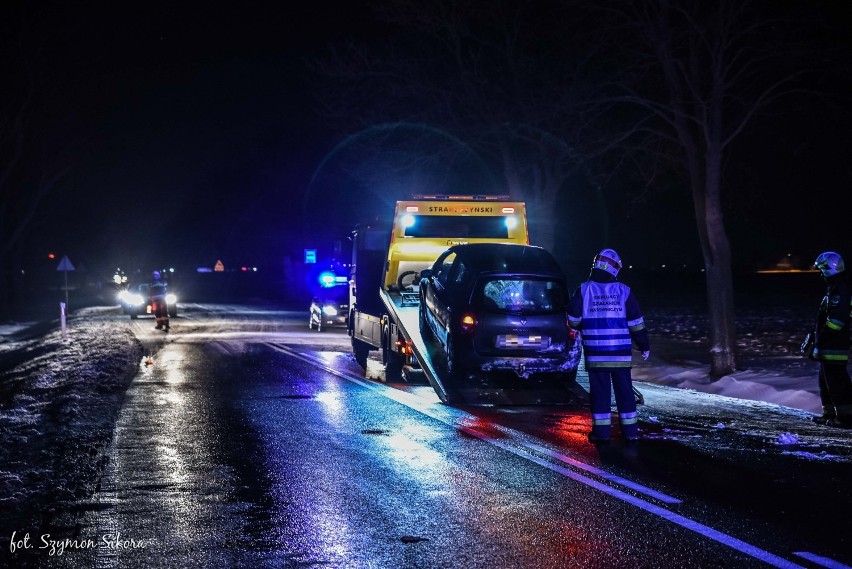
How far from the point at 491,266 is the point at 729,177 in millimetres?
12373

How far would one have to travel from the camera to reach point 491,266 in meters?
13.2

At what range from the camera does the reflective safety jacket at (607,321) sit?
980cm

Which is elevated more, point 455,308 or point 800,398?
point 455,308

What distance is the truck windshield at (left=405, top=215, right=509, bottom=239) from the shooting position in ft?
55.9

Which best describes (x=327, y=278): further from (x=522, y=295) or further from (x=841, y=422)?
(x=841, y=422)

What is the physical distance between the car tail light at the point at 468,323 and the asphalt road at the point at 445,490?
1.02 m

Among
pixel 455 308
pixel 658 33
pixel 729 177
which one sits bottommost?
pixel 455 308

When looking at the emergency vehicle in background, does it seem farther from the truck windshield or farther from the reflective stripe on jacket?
the reflective stripe on jacket

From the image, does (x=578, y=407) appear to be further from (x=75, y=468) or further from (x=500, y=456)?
(x=75, y=468)

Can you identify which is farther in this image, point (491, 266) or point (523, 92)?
point (523, 92)

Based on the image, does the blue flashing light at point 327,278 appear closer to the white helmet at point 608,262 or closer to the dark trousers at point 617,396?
the white helmet at point 608,262

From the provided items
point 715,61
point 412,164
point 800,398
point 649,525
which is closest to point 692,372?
point 800,398

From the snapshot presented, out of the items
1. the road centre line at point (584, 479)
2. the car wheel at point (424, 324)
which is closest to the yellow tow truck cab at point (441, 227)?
the car wheel at point (424, 324)

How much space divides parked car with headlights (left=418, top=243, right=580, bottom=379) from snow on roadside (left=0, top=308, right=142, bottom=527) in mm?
4473
